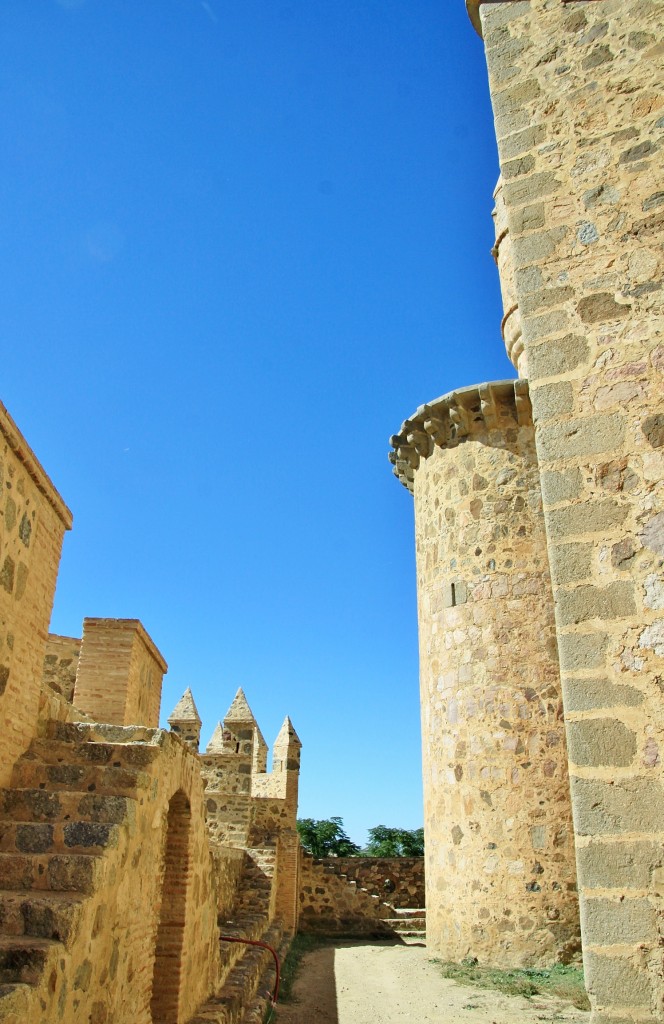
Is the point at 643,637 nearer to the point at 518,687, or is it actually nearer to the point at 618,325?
the point at 618,325

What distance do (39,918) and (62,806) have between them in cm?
99

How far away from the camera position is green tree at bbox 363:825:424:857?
49.2 m

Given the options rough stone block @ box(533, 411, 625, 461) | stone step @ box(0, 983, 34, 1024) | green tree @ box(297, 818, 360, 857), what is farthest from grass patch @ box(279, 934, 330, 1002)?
green tree @ box(297, 818, 360, 857)

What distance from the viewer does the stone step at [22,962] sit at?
9.97ft

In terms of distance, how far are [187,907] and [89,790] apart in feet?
5.25

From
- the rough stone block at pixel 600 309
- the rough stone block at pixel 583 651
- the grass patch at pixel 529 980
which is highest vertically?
the rough stone block at pixel 600 309

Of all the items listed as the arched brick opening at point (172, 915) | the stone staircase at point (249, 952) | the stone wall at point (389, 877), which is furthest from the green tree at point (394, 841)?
the arched brick opening at point (172, 915)

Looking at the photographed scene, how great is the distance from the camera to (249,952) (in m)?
8.63

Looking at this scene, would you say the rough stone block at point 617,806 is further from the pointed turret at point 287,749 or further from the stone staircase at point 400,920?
the pointed turret at point 287,749

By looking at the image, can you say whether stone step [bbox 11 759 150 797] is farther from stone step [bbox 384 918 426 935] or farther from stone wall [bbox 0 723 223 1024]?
stone step [bbox 384 918 426 935]

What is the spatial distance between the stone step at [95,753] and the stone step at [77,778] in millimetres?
110

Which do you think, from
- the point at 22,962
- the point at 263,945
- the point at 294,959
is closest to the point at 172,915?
the point at 22,962

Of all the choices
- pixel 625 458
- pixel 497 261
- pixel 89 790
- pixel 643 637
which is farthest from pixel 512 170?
pixel 497 261

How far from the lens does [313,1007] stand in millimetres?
8453
